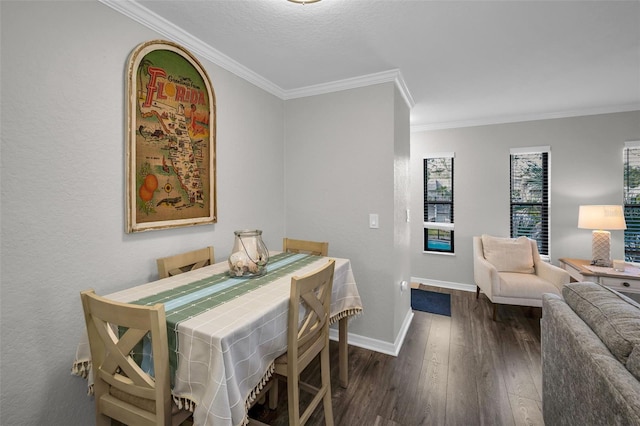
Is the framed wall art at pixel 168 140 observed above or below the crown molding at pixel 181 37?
below

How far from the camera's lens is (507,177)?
13.1 feet

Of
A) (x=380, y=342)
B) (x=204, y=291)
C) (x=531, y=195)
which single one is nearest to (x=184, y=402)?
(x=204, y=291)

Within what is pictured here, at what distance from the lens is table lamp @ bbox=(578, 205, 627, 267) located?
10.2ft

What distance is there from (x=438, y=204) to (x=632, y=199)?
2.20 metres

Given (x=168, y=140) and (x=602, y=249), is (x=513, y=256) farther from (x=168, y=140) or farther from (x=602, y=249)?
(x=168, y=140)

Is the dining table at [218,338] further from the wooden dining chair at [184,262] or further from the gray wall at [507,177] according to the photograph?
the gray wall at [507,177]

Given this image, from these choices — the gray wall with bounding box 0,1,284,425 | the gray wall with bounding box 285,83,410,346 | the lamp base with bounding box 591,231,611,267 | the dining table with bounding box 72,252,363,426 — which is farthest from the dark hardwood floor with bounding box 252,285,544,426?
the gray wall with bounding box 0,1,284,425

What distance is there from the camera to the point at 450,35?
1970mm

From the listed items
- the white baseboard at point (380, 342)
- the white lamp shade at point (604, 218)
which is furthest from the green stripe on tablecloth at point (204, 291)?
the white lamp shade at point (604, 218)

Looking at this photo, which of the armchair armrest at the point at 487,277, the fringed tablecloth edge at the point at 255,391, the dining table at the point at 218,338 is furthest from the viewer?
the armchair armrest at the point at 487,277

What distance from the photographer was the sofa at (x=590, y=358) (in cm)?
92

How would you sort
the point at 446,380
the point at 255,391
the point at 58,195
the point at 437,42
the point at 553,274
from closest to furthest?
the point at 255,391
the point at 58,195
the point at 437,42
the point at 446,380
the point at 553,274

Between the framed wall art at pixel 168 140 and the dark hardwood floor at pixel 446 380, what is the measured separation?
1.44m

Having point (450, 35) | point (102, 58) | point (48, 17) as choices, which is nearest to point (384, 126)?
point (450, 35)
